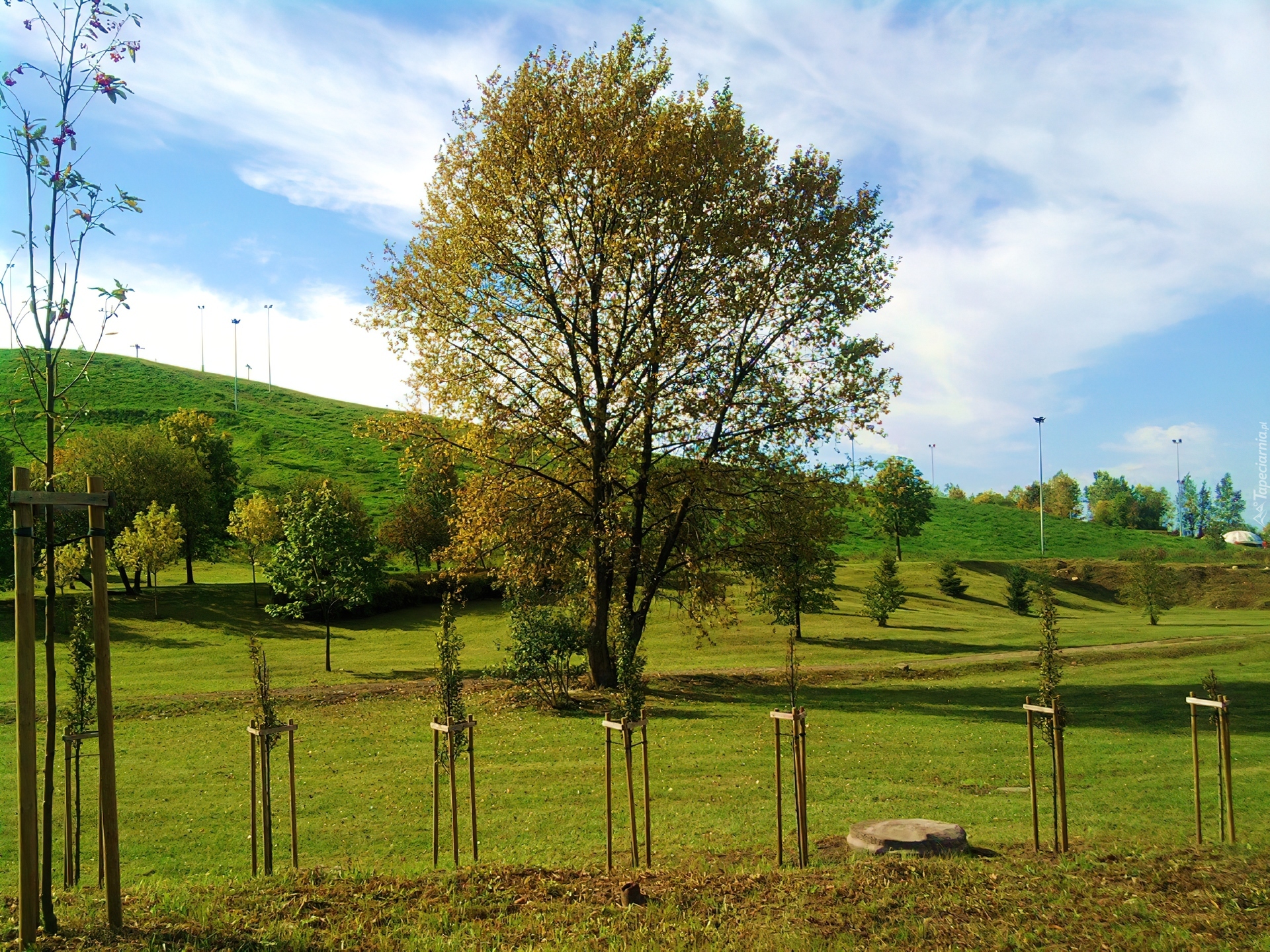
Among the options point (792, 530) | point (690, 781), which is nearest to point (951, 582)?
point (792, 530)

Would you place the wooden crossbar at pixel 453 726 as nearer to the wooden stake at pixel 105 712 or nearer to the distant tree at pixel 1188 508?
the wooden stake at pixel 105 712

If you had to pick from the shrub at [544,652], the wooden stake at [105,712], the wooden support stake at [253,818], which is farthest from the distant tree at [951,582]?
the wooden stake at [105,712]

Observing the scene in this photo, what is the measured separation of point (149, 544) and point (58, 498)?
40.9m

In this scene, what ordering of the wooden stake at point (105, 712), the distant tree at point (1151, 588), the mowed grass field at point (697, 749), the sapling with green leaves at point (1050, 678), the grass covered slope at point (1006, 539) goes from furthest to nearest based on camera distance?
1. the grass covered slope at point (1006, 539)
2. the distant tree at point (1151, 588)
3. the mowed grass field at point (697, 749)
4. the sapling with green leaves at point (1050, 678)
5. the wooden stake at point (105, 712)

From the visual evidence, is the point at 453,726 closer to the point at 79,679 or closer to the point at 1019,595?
the point at 79,679

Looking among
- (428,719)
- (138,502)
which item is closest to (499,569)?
(428,719)

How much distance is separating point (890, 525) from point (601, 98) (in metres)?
52.1

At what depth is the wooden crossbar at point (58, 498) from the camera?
19.6ft

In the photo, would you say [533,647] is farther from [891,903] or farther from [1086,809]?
[891,903]

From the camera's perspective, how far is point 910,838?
9297 millimetres

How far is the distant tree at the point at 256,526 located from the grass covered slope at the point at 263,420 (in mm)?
21217

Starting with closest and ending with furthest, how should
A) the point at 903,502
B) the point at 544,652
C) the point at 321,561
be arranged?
the point at 544,652 → the point at 321,561 → the point at 903,502

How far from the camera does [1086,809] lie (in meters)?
12.3

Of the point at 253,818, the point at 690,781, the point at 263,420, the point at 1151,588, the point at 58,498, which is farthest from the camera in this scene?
the point at 263,420
